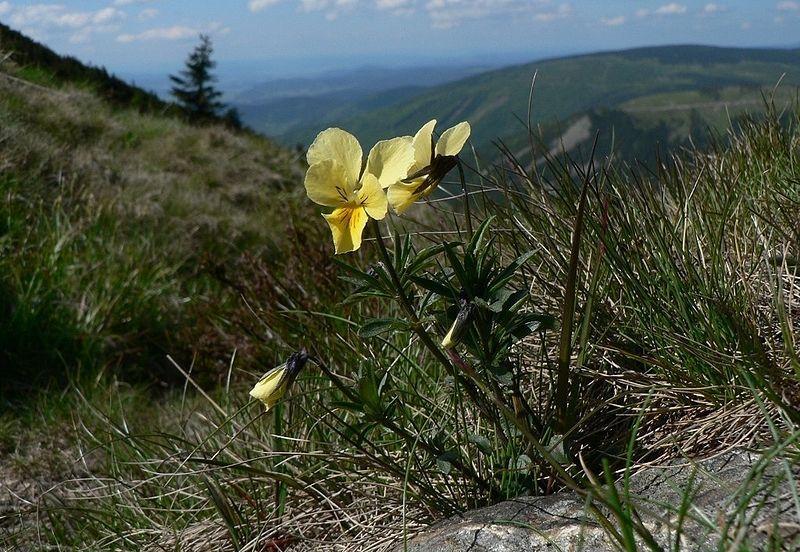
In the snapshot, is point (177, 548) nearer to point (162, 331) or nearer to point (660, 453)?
point (660, 453)

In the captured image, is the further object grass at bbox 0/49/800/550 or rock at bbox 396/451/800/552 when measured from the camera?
grass at bbox 0/49/800/550

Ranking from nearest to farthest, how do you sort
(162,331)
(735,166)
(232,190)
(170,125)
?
(735,166) → (162,331) → (232,190) → (170,125)

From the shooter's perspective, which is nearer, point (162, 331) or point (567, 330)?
point (567, 330)

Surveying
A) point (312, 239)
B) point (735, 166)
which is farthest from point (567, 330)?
point (312, 239)

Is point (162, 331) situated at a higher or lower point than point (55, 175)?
lower

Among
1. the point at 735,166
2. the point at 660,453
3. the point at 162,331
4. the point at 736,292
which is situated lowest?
the point at 162,331

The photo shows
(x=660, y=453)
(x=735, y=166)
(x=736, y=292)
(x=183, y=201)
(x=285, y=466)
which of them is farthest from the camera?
(x=183, y=201)

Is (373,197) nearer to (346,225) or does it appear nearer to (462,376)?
(346,225)

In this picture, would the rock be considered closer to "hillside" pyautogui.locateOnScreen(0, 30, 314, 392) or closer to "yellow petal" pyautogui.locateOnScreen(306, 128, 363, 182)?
"yellow petal" pyautogui.locateOnScreen(306, 128, 363, 182)

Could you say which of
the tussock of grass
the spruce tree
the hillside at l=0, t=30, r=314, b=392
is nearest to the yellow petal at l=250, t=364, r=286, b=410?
the tussock of grass
